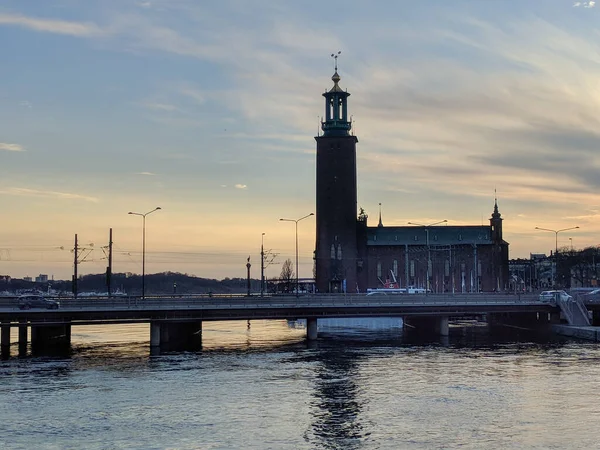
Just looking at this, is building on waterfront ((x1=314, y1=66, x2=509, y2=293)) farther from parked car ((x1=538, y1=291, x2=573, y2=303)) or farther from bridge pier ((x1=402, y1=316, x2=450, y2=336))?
parked car ((x1=538, y1=291, x2=573, y2=303))

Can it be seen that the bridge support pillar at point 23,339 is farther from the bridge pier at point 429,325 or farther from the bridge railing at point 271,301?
the bridge pier at point 429,325

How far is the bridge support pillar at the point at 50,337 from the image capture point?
97.0m

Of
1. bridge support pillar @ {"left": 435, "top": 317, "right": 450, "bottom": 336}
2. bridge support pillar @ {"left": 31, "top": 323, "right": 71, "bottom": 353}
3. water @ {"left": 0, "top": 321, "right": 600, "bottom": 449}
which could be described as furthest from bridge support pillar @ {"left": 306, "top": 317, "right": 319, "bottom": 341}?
bridge support pillar @ {"left": 31, "top": 323, "right": 71, "bottom": 353}

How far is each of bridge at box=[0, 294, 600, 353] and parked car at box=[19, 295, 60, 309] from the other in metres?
0.92

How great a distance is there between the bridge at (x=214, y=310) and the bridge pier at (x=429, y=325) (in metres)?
0.23

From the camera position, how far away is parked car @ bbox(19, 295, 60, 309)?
9112 centimetres

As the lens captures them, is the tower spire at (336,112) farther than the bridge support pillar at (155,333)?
Yes

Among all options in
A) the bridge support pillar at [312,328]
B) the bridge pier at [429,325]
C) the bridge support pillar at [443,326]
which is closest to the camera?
the bridge support pillar at [312,328]

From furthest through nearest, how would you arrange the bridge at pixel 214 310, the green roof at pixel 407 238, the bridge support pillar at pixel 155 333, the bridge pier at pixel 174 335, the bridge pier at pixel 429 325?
the green roof at pixel 407 238
the bridge pier at pixel 429 325
the bridge pier at pixel 174 335
the bridge support pillar at pixel 155 333
the bridge at pixel 214 310

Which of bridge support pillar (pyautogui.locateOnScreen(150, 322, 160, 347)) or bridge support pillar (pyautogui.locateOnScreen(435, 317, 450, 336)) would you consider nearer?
bridge support pillar (pyautogui.locateOnScreen(150, 322, 160, 347))

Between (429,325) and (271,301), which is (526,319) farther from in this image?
(271,301)

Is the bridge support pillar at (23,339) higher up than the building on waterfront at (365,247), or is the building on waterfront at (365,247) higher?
the building on waterfront at (365,247)

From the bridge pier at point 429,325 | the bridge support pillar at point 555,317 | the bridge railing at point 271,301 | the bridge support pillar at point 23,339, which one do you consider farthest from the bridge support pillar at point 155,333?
the bridge support pillar at point 555,317

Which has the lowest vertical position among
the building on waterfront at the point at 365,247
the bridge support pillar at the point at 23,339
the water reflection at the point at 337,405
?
the water reflection at the point at 337,405
